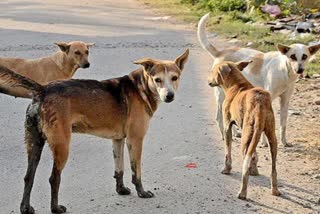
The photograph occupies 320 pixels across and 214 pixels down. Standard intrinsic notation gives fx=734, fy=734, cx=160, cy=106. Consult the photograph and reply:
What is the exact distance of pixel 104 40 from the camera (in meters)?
15.9

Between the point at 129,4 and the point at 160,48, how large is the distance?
920 cm

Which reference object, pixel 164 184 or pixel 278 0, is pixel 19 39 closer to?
pixel 278 0

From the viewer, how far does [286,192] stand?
6727mm

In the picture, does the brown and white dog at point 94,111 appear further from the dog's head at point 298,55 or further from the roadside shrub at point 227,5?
the roadside shrub at point 227,5

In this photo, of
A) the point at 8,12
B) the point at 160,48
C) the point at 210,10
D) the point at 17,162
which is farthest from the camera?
the point at 8,12

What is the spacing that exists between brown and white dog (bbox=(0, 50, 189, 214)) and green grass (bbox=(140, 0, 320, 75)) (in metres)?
5.81

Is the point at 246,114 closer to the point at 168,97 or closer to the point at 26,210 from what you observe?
the point at 168,97

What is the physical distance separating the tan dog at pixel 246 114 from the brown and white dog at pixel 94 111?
2.23 ft

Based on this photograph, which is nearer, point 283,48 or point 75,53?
point 283,48

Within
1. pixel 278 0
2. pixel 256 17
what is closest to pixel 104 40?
pixel 256 17

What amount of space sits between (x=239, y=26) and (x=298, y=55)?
27.8ft

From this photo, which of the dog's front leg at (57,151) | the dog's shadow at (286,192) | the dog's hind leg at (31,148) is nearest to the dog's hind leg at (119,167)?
the dog's front leg at (57,151)

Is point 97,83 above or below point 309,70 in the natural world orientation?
above

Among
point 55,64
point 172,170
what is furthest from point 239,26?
point 172,170
